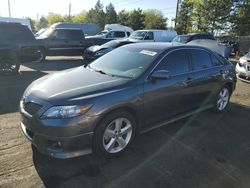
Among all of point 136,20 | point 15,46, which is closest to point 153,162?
point 15,46

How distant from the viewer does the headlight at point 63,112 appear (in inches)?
129

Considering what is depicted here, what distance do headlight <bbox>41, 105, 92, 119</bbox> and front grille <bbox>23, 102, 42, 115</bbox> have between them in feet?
0.58

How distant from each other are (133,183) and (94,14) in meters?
66.2

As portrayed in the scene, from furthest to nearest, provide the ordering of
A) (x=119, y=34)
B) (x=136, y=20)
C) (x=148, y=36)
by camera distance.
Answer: (x=136, y=20) < (x=119, y=34) < (x=148, y=36)

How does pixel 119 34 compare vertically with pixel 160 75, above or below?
below

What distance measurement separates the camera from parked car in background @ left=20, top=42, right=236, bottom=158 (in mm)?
3318

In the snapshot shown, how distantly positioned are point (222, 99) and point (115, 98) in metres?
3.36

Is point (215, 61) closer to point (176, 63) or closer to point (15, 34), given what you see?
point (176, 63)

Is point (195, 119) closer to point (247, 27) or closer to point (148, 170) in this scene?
point (148, 170)

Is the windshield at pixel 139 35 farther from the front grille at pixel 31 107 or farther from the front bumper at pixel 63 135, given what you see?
the front bumper at pixel 63 135

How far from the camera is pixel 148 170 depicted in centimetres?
355

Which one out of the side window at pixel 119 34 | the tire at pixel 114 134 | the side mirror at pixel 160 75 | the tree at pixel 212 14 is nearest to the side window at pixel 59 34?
the side window at pixel 119 34

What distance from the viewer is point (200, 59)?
5219 mm

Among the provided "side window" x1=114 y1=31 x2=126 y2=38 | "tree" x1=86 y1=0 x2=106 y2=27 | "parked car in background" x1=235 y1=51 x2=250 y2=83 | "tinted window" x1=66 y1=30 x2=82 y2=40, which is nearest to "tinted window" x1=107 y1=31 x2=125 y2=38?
"side window" x1=114 y1=31 x2=126 y2=38
